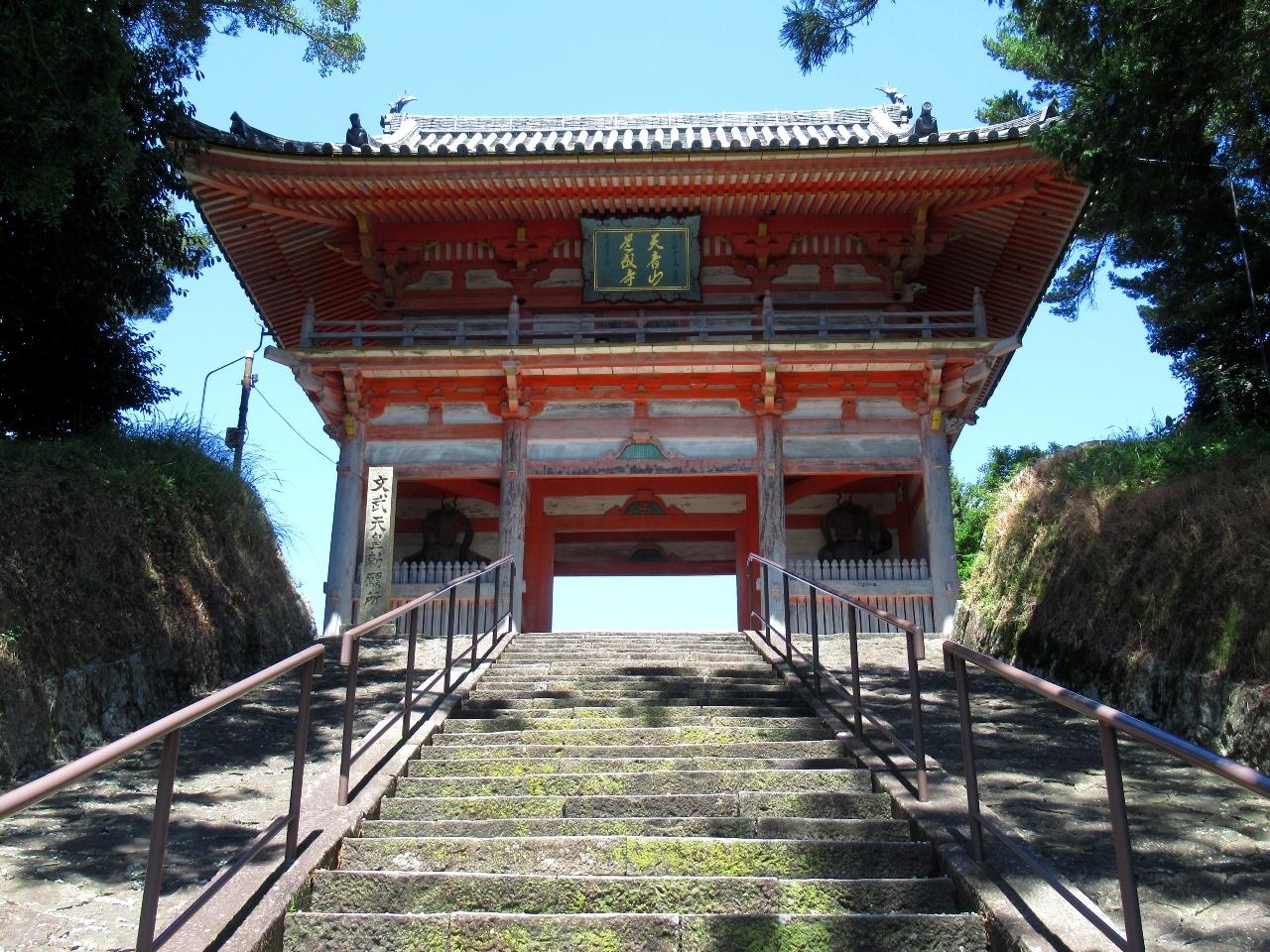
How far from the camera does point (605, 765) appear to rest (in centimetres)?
532

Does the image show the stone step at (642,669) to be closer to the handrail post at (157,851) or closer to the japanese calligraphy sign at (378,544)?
the japanese calligraphy sign at (378,544)

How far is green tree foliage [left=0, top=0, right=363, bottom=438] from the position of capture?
6359 mm

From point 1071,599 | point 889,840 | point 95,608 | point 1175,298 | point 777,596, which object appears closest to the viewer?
point 889,840

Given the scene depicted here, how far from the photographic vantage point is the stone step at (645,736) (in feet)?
19.0

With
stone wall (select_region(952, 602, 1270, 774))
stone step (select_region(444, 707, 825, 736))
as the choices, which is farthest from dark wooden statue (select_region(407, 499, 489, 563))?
stone wall (select_region(952, 602, 1270, 774))

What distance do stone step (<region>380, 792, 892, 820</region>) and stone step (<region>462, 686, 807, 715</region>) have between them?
1.80 meters

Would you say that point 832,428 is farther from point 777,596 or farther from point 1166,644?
point 1166,644

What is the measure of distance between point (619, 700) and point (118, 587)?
4.08 meters

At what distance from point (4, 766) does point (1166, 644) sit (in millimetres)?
7561

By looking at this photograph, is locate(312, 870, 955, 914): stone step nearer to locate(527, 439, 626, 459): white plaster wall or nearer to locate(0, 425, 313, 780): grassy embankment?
locate(0, 425, 313, 780): grassy embankment

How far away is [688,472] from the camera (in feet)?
38.4

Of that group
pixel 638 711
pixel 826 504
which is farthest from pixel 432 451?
pixel 638 711

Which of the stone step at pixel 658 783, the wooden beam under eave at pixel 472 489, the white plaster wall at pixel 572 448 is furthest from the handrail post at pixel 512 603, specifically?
the stone step at pixel 658 783

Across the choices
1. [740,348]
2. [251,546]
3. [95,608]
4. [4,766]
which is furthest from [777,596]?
[4,766]
